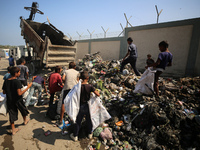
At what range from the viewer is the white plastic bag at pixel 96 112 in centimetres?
226

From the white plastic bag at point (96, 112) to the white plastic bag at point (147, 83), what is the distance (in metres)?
1.38

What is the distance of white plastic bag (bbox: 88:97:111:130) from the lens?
2256 mm

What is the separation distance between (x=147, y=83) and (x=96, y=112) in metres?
1.60

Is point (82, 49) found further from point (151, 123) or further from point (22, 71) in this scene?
point (151, 123)

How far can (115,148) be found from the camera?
84.9 inches

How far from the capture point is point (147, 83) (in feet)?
9.88

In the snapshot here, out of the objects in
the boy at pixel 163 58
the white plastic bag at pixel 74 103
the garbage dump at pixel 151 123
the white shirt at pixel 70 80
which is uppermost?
the boy at pixel 163 58

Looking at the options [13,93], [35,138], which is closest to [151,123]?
[35,138]

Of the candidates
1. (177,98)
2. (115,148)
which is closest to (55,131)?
(115,148)

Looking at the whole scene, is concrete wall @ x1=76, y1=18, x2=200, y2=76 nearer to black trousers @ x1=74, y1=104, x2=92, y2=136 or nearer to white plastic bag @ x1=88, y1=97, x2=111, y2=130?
white plastic bag @ x1=88, y1=97, x2=111, y2=130

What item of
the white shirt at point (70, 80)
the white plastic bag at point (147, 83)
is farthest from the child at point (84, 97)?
the white plastic bag at point (147, 83)

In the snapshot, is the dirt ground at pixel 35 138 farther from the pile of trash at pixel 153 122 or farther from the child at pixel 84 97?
the pile of trash at pixel 153 122

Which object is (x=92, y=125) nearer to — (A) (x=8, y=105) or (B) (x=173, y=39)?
(A) (x=8, y=105)

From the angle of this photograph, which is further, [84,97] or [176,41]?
[176,41]
